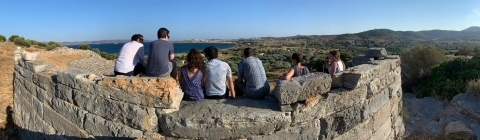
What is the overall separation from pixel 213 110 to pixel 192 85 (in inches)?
28.0

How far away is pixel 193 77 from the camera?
4.56 meters

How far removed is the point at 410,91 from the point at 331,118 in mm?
15789

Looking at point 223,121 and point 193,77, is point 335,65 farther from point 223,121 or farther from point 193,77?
point 223,121

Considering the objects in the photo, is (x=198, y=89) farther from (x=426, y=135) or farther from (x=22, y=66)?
(x=426, y=135)

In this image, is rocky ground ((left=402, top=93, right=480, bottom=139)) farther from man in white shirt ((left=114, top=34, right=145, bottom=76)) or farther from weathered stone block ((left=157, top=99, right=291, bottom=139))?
man in white shirt ((left=114, top=34, right=145, bottom=76))

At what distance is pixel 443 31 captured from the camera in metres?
157

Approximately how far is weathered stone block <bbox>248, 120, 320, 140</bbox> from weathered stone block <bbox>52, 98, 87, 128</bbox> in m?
2.83

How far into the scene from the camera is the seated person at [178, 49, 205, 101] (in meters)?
4.42

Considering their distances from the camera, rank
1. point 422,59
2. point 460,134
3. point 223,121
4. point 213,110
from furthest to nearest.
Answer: point 422,59 < point 460,134 < point 213,110 < point 223,121

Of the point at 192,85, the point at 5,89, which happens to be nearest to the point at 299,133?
the point at 192,85

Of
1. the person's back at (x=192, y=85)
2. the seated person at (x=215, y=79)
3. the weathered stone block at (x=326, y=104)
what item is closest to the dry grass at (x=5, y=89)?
the person's back at (x=192, y=85)

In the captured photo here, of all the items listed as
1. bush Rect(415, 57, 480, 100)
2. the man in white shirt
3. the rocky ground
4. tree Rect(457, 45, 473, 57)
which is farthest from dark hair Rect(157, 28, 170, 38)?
tree Rect(457, 45, 473, 57)

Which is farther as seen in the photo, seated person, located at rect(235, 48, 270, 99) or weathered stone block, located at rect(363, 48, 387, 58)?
weathered stone block, located at rect(363, 48, 387, 58)

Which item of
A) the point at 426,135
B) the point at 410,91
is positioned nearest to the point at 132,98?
the point at 426,135
